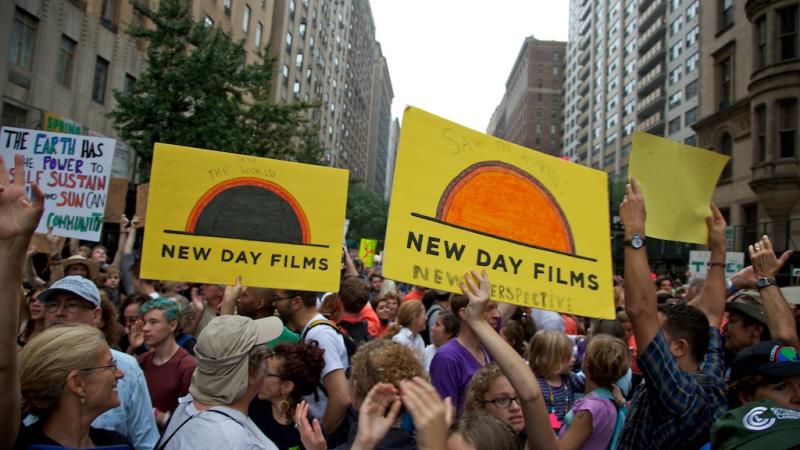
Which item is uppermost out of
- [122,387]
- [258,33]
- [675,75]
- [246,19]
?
[675,75]

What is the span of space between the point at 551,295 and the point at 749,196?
1067 inches

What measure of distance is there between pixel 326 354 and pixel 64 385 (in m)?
1.73

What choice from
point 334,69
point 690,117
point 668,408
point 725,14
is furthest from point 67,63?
point 690,117

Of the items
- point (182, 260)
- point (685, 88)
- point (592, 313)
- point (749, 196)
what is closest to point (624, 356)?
point (592, 313)

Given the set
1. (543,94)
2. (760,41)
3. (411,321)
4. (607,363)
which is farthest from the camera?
(543,94)

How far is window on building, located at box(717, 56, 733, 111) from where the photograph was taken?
27391 mm

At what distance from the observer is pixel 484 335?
2.51m

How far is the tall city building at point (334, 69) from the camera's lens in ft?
153

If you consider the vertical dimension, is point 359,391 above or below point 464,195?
below

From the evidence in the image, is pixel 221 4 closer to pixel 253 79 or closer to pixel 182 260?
pixel 253 79

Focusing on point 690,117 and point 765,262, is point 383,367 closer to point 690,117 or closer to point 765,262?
point 765,262

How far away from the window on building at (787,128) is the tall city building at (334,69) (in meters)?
19.0

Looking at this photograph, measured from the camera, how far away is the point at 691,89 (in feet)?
168

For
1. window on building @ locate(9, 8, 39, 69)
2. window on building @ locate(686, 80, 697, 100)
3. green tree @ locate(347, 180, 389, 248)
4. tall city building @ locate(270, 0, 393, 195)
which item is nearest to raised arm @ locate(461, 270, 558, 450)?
window on building @ locate(9, 8, 39, 69)
